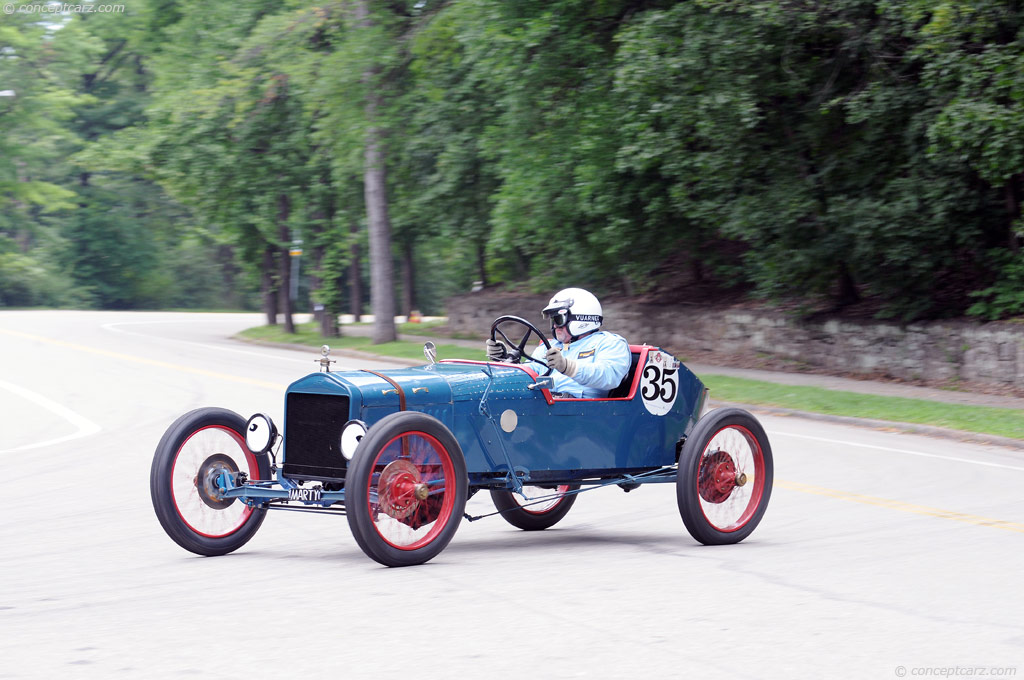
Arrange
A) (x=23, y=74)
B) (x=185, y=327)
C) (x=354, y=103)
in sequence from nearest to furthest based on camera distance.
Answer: (x=354, y=103) → (x=185, y=327) → (x=23, y=74)

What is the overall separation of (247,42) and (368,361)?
368 inches

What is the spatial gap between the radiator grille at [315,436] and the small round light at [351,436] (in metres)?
0.18

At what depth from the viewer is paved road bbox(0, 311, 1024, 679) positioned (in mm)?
5188

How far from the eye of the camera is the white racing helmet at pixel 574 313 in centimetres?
849

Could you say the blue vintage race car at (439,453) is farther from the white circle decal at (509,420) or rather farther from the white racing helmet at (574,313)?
the white racing helmet at (574,313)

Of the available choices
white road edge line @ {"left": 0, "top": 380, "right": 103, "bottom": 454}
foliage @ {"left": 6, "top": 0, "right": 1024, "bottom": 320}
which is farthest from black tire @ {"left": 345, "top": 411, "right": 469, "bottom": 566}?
foliage @ {"left": 6, "top": 0, "right": 1024, "bottom": 320}

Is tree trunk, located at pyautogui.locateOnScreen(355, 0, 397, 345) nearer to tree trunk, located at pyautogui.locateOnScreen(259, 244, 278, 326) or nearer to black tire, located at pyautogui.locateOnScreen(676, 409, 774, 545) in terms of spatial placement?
tree trunk, located at pyautogui.locateOnScreen(259, 244, 278, 326)

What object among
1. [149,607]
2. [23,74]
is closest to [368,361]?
[149,607]

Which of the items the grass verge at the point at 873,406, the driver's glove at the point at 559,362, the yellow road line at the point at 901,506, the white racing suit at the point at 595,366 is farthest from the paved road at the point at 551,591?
the grass verge at the point at 873,406

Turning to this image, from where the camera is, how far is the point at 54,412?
17969 millimetres

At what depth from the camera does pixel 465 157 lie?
30.6 metres

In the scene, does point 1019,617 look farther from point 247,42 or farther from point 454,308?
point 454,308

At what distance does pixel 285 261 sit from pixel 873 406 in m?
24.1

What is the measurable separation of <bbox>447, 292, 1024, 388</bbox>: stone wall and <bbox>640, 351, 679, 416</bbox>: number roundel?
13.4 metres
